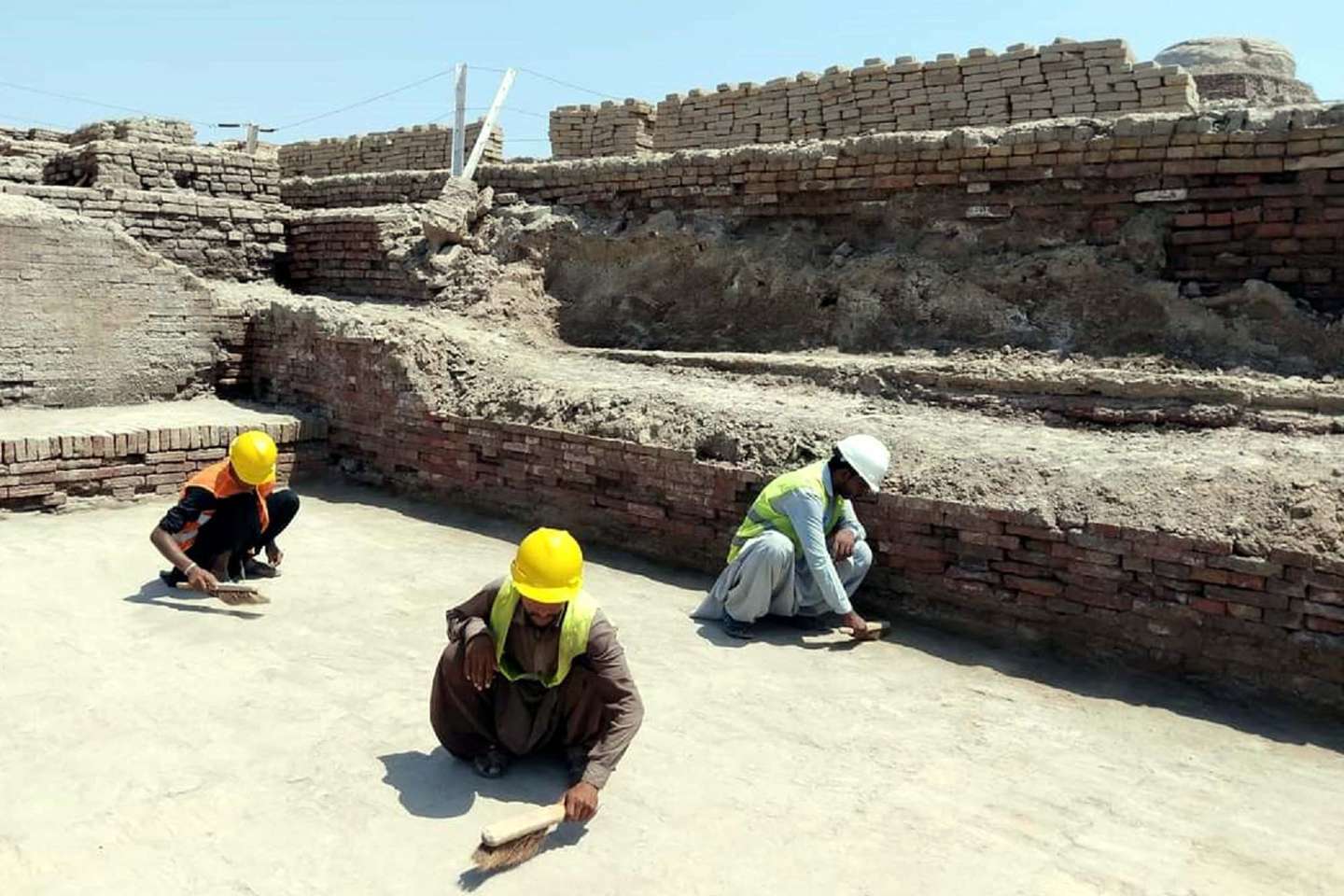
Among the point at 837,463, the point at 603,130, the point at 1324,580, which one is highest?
the point at 603,130

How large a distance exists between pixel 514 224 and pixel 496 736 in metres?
6.99

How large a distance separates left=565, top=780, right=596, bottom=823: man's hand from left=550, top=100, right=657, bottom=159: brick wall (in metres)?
9.08

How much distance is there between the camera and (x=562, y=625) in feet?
10.1

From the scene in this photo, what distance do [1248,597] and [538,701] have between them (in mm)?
2812

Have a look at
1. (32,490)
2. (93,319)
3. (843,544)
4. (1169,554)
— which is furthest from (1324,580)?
(93,319)

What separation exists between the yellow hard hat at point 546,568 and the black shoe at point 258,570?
2.97 metres

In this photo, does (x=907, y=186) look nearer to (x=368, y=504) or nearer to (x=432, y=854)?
(x=368, y=504)

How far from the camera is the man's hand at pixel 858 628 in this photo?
461 cm

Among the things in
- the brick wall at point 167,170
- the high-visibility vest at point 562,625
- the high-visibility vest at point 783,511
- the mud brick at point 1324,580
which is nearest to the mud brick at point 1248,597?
the mud brick at point 1324,580

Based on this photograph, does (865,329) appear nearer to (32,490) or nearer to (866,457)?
(866,457)

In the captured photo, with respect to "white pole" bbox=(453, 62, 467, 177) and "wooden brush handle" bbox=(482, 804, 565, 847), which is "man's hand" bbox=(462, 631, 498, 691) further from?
"white pole" bbox=(453, 62, 467, 177)

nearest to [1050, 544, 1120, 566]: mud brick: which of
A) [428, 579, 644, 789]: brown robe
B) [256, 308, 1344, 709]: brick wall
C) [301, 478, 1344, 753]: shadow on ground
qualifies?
[256, 308, 1344, 709]: brick wall

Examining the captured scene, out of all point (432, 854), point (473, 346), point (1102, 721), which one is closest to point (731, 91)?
point (473, 346)

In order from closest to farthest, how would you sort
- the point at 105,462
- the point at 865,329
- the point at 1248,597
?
the point at 1248,597
the point at 105,462
the point at 865,329
